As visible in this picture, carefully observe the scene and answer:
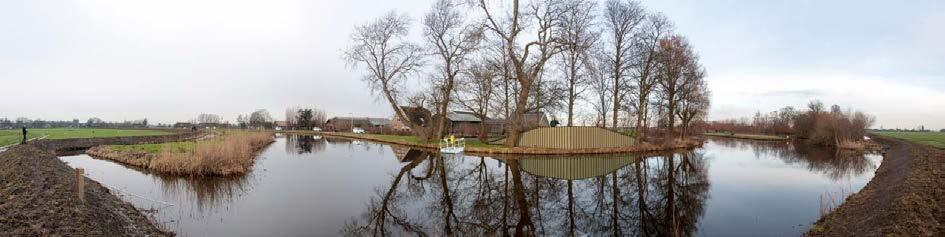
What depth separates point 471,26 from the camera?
851 inches

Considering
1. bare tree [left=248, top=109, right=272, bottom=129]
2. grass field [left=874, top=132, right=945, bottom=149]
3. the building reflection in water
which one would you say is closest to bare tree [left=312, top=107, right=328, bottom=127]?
bare tree [left=248, top=109, right=272, bottom=129]

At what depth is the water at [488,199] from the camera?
6.83 meters

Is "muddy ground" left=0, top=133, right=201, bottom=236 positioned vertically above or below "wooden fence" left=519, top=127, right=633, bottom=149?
below

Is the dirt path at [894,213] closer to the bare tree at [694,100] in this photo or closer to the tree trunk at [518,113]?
the tree trunk at [518,113]

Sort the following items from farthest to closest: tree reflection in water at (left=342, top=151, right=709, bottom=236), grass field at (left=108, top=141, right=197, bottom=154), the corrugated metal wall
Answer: grass field at (left=108, top=141, right=197, bottom=154) < the corrugated metal wall < tree reflection in water at (left=342, top=151, right=709, bottom=236)

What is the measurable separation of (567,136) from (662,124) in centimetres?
1247

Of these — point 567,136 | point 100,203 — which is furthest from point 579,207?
point 567,136

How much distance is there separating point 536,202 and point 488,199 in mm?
1098

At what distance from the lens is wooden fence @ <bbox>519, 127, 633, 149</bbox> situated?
22172 mm

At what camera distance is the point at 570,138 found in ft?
72.5

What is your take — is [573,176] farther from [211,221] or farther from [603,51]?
[603,51]

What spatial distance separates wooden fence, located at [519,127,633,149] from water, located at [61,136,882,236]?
21.9 ft

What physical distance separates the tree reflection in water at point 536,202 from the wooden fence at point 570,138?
7.28 metres

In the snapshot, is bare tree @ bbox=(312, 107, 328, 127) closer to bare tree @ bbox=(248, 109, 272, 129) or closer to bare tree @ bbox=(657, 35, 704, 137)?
bare tree @ bbox=(248, 109, 272, 129)
